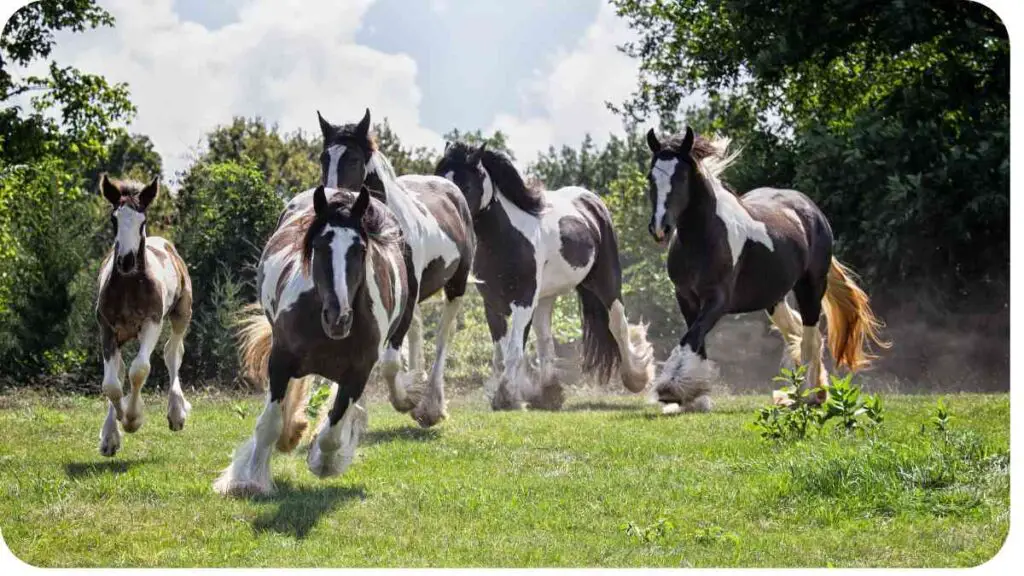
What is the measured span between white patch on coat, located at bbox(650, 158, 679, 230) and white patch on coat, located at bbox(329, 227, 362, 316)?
3365 mm

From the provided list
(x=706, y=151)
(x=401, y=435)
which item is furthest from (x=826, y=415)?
(x=401, y=435)

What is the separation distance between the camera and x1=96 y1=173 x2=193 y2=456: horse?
22.8 ft

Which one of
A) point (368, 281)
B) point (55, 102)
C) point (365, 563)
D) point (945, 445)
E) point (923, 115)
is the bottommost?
point (365, 563)

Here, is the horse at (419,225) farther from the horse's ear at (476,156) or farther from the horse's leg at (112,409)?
the horse's leg at (112,409)

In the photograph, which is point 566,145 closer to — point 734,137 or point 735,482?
point 734,137

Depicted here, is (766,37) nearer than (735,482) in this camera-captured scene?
No

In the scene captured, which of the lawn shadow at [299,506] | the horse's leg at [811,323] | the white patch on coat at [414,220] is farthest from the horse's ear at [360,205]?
the horse's leg at [811,323]

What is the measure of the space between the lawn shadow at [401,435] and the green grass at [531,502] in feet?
0.21

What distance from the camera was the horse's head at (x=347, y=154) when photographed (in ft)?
23.2

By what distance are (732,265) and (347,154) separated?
3.32 metres

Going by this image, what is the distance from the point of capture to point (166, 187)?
10.3 metres

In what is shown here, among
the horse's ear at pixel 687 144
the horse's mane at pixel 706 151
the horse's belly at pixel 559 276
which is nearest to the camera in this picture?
the horse's ear at pixel 687 144

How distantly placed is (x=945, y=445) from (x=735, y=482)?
49.8 inches

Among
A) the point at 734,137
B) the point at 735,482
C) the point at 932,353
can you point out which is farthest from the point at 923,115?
the point at 735,482
